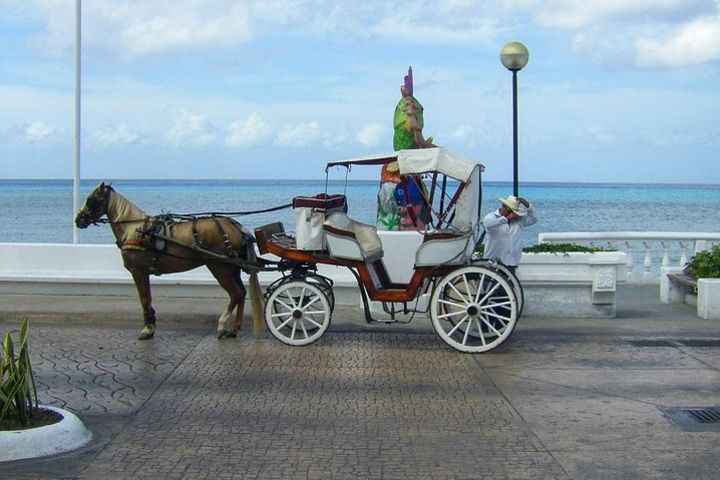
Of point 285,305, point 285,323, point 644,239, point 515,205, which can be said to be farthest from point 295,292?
point 644,239

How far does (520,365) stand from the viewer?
10.8 metres

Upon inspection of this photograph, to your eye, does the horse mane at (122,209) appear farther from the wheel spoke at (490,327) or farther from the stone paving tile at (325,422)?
the wheel spoke at (490,327)

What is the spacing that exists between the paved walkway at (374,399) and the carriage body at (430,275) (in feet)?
1.27

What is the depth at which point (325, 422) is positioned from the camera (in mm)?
8344

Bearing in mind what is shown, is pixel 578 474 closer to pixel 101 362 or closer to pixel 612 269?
pixel 101 362

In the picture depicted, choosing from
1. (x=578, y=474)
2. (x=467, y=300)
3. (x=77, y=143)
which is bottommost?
(x=578, y=474)

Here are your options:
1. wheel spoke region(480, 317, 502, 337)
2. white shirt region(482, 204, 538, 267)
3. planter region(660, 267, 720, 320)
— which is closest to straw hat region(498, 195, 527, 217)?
white shirt region(482, 204, 538, 267)

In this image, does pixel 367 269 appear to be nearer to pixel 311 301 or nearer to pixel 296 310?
pixel 311 301

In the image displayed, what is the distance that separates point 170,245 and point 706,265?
7.89 meters

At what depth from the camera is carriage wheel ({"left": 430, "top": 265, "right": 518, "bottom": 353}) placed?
11.2 m

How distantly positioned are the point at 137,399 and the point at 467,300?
4.05 m

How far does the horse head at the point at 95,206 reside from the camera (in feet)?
40.9

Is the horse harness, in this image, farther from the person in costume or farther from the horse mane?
the person in costume

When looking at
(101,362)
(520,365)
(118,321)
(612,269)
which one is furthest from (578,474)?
(118,321)
